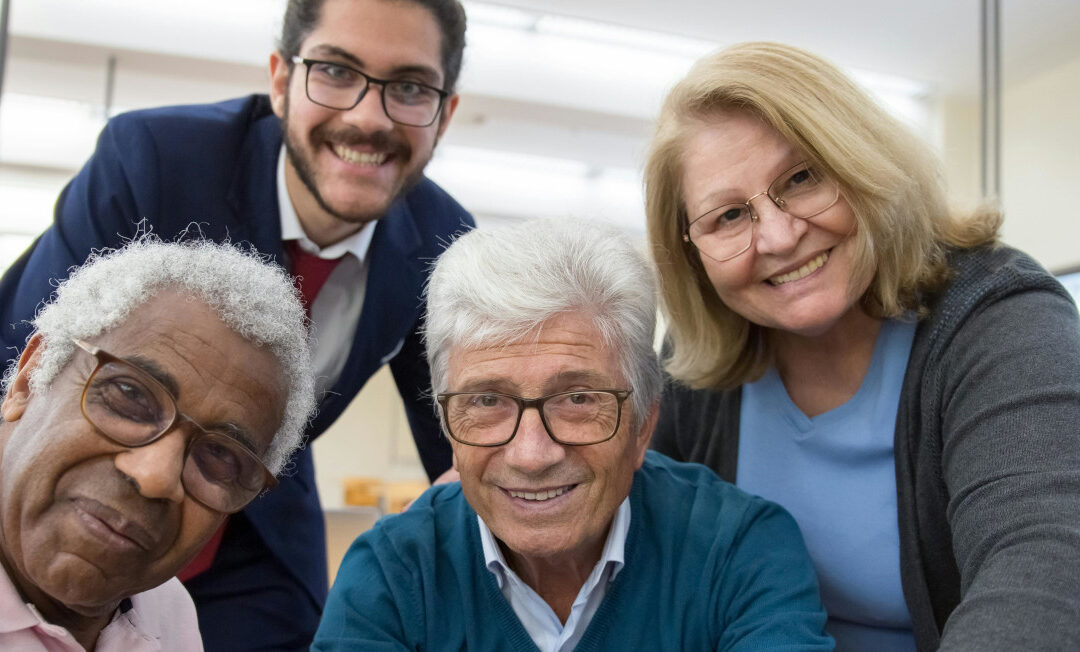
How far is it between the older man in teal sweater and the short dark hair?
648 mm

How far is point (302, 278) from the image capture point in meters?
1.96

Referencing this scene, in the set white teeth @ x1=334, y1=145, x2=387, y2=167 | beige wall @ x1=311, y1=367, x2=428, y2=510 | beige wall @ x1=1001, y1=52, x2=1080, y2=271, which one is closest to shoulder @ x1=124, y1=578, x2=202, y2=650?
white teeth @ x1=334, y1=145, x2=387, y2=167

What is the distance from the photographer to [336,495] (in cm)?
1058

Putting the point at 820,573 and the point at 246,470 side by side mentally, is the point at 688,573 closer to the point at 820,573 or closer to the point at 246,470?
the point at 820,573

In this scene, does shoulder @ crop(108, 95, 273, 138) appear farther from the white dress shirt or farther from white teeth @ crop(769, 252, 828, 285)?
white teeth @ crop(769, 252, 828, 285)

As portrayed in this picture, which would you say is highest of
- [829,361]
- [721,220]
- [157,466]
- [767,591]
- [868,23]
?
[868,23]

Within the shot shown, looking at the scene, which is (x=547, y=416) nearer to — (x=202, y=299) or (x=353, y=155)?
(x=202, y=299)

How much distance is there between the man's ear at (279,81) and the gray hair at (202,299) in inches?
25.8

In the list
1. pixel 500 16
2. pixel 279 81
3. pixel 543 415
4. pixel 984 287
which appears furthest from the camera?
pixel 500 16

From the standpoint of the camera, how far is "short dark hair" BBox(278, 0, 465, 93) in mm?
1934

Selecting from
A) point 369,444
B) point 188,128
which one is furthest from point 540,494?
point 369,444

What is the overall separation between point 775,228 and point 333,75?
926 mm

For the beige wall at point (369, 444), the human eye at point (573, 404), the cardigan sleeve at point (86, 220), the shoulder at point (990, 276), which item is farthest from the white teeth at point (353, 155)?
the beige wall at point (369, 444)

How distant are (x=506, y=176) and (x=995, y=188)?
3693 millimetres
